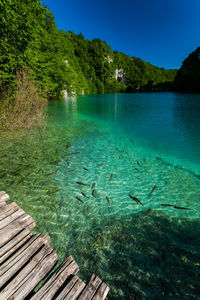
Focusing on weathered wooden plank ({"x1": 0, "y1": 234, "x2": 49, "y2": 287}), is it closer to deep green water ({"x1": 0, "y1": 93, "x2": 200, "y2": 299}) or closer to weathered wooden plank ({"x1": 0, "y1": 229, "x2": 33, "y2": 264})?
weathered wooden plank ({"x1": 0, "y1": 229, "x2": 33, "y2": 264})

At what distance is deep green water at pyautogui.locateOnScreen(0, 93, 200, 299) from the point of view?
8.54ft

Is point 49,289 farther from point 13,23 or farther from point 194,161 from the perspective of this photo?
point 13,23

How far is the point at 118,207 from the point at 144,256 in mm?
1495

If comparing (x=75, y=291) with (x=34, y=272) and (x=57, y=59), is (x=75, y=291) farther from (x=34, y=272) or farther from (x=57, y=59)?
(x=57, y=59)

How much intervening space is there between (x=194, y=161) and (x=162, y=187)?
3.37 m

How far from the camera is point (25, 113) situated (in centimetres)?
1037

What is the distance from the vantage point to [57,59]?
2538cm

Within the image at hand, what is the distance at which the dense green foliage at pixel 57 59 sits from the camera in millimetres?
10164

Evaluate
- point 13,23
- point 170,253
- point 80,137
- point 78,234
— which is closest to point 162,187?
point 170,253

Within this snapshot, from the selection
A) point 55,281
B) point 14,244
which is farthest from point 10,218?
point 55,281

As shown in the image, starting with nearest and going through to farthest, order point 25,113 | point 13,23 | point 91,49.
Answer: point 13,23, point 25,113, point 91,49

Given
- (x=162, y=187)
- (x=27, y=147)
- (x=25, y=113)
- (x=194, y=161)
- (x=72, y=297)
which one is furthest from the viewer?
(x=25, y=113)

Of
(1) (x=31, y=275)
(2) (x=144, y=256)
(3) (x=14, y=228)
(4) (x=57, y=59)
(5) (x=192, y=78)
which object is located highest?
(5) (x=192, y=78)

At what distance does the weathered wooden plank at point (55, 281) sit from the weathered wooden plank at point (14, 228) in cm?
100
